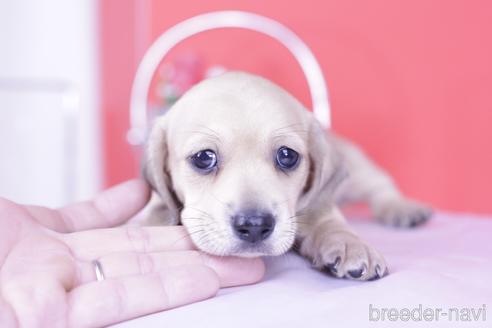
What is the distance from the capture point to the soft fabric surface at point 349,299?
1361mm

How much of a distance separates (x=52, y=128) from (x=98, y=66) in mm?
719

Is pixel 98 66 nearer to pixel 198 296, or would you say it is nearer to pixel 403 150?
pixel 403 150

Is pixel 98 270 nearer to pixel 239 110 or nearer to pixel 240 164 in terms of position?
pixel 240 164

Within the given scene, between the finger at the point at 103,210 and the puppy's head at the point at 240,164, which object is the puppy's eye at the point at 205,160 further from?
the finger at the point at 103,210

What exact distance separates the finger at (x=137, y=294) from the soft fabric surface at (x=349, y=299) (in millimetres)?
36

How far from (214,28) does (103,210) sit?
2.32 metres

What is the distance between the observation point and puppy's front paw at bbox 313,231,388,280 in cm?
171

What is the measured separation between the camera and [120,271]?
5.40ft

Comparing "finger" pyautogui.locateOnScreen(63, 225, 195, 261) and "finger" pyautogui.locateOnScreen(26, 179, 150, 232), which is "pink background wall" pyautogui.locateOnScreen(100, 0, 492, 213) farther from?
"finger" pyautogui.locateOnScreen(63, 225, 195, 261)

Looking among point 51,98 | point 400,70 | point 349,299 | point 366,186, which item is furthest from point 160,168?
point 51,98

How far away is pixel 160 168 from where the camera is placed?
226cm

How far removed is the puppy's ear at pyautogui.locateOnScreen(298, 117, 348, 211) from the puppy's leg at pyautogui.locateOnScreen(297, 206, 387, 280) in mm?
207

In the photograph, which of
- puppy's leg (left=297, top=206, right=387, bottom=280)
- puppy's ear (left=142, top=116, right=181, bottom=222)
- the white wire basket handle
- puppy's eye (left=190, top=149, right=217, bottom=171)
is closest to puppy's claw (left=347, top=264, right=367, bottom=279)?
puppy's leg (left=297, top=206, right=387, bottom=280)

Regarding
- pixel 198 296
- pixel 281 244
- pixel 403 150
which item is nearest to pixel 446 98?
pixel 403 150
